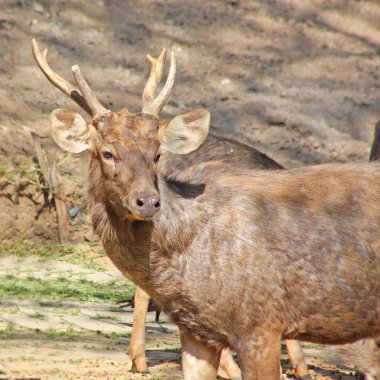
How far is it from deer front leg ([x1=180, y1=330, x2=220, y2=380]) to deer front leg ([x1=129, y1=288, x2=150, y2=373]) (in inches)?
73.8

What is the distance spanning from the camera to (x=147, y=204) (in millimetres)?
6145

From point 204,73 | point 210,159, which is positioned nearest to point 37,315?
point 210,159

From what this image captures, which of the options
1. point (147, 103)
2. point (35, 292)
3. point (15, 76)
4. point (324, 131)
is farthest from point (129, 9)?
point (147, 103)

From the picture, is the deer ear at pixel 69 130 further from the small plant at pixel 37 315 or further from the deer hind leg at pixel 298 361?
the small plant at pixel 37 315

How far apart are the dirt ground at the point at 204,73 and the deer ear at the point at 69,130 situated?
6.03 m

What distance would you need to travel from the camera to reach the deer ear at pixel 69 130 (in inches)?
266

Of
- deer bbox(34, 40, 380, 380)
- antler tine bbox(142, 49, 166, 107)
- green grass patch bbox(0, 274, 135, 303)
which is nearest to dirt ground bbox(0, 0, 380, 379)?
green grass patch bbox(0, 274, 135, 303)

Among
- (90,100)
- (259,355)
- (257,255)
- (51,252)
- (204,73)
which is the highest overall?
(90,100)

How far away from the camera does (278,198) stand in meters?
6.95

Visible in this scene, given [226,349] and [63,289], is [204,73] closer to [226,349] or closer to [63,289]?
[63,289]

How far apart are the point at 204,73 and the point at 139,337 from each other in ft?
21.4

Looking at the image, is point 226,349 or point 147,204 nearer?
point 147,204

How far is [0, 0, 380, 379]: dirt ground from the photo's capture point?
13047mm

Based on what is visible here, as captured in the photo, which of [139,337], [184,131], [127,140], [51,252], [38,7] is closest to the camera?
[127,140]
